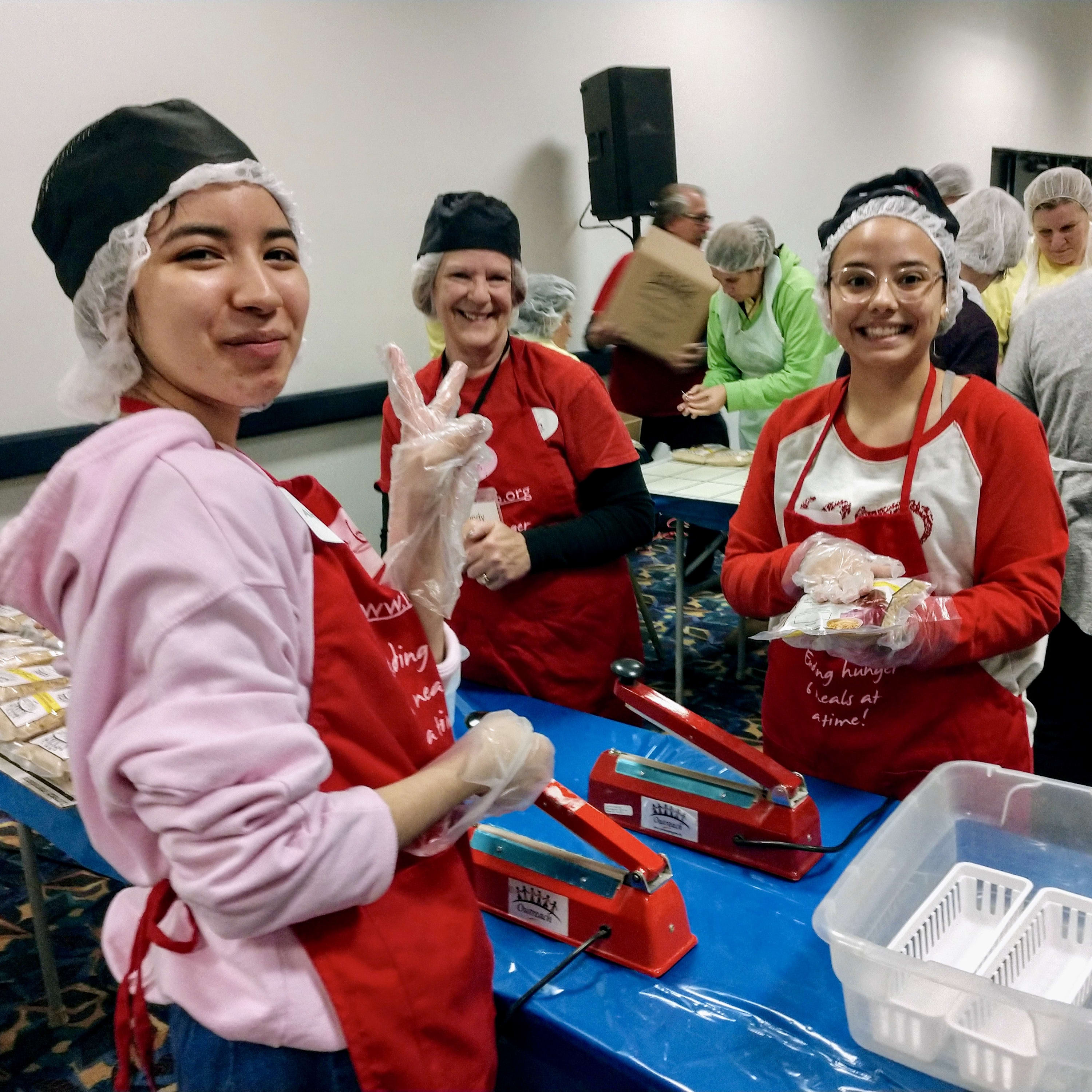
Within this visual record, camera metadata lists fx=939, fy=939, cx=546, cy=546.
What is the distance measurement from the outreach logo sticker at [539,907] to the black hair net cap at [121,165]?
2.82ft

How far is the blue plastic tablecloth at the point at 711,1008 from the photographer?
0.96 meters

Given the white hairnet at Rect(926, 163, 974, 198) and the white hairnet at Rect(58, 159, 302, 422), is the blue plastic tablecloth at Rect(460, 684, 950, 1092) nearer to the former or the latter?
the white hairnet at Rect(58, 159, 302, 422)

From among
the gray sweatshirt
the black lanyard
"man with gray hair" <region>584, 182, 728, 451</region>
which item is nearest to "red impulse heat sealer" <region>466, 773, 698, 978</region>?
the black lanyard

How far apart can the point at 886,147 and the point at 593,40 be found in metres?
3.13

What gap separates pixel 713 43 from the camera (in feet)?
19.6

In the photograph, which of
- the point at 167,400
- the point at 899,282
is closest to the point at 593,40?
the point at 899,282

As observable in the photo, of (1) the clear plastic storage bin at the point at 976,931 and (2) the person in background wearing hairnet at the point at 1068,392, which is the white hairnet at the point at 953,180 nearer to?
(2) the person in background wearing hairnet at the point at 1068,392

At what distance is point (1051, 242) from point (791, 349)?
4.85 feet

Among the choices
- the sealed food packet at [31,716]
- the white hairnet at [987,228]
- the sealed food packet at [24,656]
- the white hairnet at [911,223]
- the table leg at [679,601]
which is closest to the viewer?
the white hairnet at [911,223]

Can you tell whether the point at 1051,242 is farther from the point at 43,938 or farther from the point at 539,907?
the point at 43,938

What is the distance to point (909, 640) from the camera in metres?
1.38

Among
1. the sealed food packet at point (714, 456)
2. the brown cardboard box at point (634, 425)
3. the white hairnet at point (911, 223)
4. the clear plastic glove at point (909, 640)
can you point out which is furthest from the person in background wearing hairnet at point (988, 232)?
the clear plastic glove at point (909, 640)

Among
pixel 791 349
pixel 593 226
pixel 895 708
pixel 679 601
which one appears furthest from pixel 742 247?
pixel 895 708

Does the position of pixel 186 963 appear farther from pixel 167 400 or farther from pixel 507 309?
pixel 507 309
